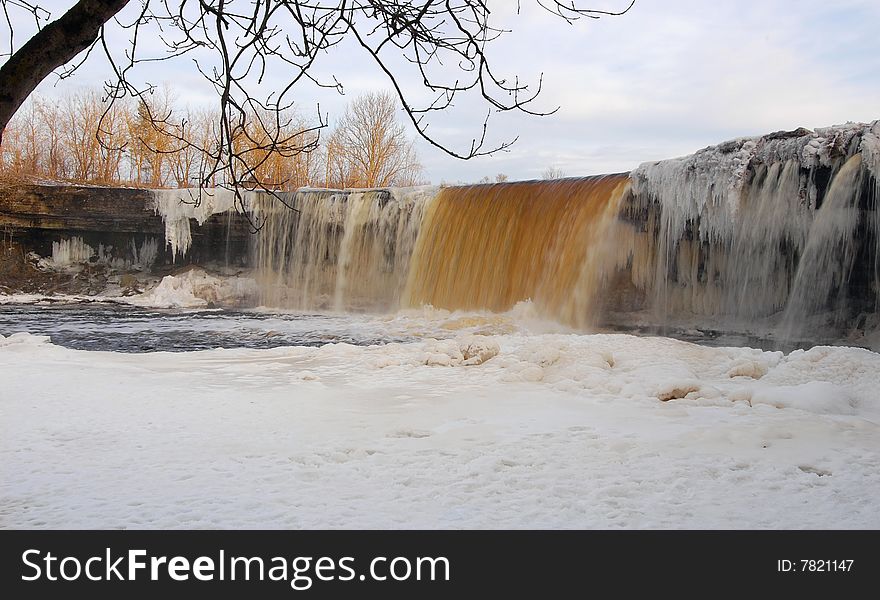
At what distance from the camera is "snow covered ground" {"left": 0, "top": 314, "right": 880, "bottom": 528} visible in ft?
9.38

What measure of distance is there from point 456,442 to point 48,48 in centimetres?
267

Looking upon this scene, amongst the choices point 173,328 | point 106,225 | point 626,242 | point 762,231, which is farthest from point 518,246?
point 106,225

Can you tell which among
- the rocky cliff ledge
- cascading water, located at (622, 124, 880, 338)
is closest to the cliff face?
the rocky cliff ledge

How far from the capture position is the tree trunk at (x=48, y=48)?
2.23m

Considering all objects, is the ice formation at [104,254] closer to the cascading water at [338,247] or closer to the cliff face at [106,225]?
the cliff face at [106,225]

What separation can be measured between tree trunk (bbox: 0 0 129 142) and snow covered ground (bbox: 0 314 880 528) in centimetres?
154

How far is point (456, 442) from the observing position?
396 cm

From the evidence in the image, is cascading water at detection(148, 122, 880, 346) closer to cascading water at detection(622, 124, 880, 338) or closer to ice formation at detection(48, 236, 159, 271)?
cascading water at detection(622, 124, 880, 338)

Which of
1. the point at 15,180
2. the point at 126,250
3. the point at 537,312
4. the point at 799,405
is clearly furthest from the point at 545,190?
the point at 15,180

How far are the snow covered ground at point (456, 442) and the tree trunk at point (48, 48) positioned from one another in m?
1.54

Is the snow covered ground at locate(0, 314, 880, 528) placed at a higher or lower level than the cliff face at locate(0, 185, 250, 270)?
lower

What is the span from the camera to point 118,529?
2.60m
